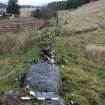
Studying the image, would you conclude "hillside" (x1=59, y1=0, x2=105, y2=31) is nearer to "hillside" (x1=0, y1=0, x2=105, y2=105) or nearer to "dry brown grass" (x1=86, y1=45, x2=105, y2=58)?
"hillside" (x1=0, y1=0, x2=105, y2=105)

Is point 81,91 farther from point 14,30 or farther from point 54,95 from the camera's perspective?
point 14,30

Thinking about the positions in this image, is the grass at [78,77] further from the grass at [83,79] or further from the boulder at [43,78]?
the boulder at [43,78]

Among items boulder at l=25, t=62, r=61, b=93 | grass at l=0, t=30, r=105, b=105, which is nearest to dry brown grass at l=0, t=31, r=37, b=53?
grass at l=0, t=30, r=105, b=105

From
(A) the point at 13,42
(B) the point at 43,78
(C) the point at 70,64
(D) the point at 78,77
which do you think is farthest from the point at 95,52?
(B) the point at 43,78

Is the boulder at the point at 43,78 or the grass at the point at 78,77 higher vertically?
the boulder at the point at 43,78

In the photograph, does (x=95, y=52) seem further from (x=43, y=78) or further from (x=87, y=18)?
(x=87, y=18)

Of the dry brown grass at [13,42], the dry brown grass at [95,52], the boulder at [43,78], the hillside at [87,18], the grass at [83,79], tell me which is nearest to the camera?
the boulder at [43,78]

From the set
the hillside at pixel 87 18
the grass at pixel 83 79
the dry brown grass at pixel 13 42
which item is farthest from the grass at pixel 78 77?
the hillside at pixel 87 18

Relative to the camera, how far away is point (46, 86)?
374 inches

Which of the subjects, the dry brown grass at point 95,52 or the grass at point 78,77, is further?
the dry brown grass at point 95,52

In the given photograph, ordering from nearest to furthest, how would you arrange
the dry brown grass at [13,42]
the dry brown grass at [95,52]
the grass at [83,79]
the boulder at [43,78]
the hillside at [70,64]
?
the boulder at [43,78], the grass at [83,79], the hillside at [70,64], the dry brown grass at [95,52], the dry brown grass at [13,42]

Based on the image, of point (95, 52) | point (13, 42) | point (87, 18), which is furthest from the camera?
point (87, 18)

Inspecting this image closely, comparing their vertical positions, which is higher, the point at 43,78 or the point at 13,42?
the point at 43,78

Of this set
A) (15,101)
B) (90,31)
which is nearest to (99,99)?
(15,101)
